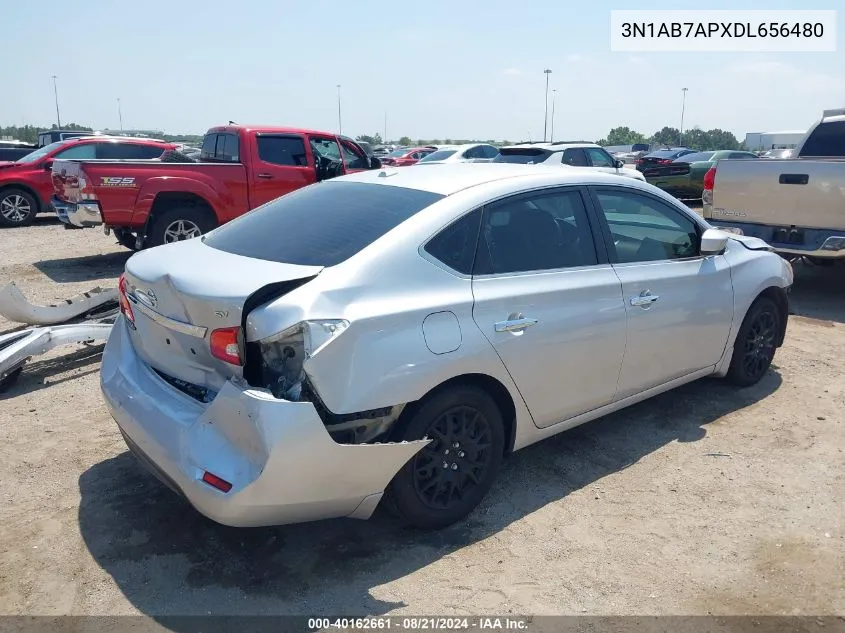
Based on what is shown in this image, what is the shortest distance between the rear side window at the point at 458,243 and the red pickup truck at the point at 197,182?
6.73 metres

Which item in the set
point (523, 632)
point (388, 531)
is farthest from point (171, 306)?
point (523, 632)

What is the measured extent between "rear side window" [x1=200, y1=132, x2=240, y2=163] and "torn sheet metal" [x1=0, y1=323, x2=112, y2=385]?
17.8 feet

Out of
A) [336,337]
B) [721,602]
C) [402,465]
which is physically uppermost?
[336,337]

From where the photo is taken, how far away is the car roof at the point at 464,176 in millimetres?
3600

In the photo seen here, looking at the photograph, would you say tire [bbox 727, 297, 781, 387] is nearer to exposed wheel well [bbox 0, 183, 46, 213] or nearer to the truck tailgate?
the truck tailgate

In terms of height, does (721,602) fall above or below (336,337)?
below

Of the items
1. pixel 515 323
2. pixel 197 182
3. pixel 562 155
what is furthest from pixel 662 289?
pixel 562 155

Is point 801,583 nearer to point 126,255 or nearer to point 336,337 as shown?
point 336,337

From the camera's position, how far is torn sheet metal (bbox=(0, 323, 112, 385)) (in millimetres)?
4703

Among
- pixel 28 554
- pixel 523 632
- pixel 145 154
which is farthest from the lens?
pixel 145 154

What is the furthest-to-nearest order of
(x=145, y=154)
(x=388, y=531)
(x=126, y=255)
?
1. (x=145, y=154)
2. (x=126, y=255)
3. (x=388, y=531)

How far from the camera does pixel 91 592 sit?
287cm

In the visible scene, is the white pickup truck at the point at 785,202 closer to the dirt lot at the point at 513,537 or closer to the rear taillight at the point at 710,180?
the rear taillight at the point at 710,180

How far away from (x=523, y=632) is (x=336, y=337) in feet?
4.43
